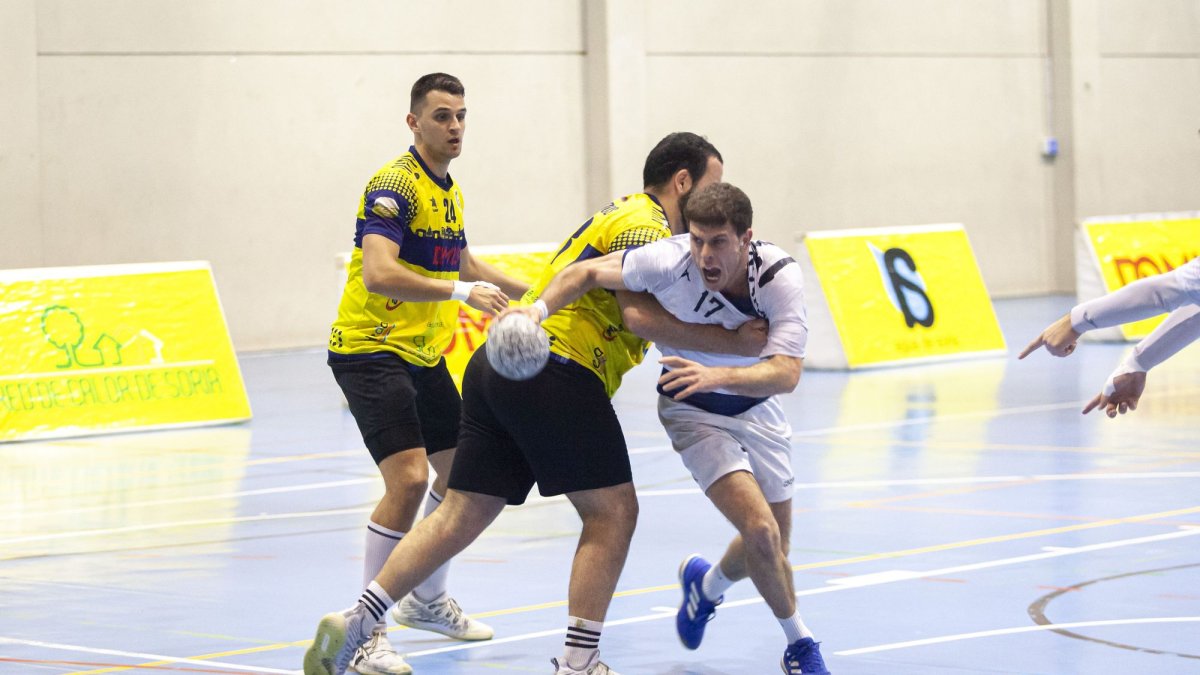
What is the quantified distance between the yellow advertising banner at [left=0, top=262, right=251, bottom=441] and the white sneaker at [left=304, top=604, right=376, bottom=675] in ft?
29.2

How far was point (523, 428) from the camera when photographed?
6.16 m

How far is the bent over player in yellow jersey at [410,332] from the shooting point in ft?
22.8

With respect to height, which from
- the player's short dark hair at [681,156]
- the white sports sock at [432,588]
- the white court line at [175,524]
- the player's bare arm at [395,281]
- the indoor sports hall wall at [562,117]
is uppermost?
the indoor sports hall wall at [562,117]

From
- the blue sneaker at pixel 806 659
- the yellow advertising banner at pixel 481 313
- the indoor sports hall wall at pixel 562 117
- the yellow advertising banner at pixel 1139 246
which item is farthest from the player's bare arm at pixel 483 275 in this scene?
the indoor sports hall wall at pixel 562 117

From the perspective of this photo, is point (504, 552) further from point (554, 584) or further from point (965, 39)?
point (965, 39)

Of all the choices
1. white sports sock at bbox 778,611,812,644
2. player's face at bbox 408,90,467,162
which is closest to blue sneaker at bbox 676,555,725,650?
white sports sock at bbox 778,611,812,644

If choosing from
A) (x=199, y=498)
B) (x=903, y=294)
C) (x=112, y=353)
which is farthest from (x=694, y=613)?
(x=903, y=294)

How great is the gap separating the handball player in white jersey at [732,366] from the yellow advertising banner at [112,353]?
9.18 meters

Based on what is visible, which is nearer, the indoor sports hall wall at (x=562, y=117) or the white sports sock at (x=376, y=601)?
the white sports sock at (x=376, y=601)

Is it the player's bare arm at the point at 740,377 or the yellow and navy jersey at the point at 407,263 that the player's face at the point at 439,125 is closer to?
the yellow and navy jersey at the point at 407,263

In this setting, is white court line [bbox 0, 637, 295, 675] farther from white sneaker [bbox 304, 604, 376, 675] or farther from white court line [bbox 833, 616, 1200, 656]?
white court line [bbox 833, 616, 1200, 656]

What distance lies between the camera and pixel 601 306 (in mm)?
6328

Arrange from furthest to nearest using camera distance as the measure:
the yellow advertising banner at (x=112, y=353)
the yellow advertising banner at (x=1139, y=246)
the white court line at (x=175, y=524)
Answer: the yellow advertising banner at (x=1139, y=246) < the yellow advertising banner at (x=112, y=353) < the white court line at (x=175, y=524)

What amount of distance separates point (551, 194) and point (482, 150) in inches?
47.5
